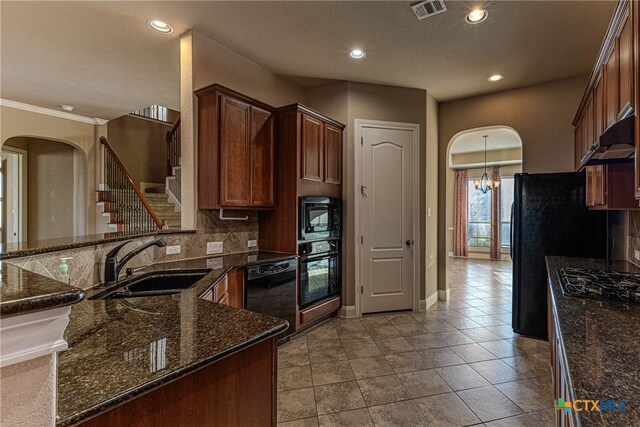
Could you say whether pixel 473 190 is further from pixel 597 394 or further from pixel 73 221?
pixel 73 221

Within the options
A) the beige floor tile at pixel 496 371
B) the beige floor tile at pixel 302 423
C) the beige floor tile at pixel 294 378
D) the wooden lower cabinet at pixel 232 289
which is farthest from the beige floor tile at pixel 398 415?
the wooden lower cabinet at pixel 232 289

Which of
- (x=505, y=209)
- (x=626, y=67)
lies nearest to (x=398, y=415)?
(x=626, y=67)

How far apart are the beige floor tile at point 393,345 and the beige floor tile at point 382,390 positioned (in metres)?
0.48

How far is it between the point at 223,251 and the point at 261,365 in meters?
2.21

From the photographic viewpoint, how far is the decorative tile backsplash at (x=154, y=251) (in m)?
1.49

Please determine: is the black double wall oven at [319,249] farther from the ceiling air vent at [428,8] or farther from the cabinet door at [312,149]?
the ceiling air vent at [428,8]

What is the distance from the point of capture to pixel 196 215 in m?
2.95

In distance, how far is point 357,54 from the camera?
3275mm

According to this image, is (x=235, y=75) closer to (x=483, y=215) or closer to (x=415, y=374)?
(x=415, y=374)

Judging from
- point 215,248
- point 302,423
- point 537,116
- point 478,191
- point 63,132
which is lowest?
point 302,423

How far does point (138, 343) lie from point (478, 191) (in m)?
9.25

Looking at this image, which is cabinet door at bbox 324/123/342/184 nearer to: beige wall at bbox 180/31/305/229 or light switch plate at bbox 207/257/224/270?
beige wall at bbox 180/31/305/229

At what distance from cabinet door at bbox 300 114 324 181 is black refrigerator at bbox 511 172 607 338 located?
2146 millimetres

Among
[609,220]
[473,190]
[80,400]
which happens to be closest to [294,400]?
[80,400]
